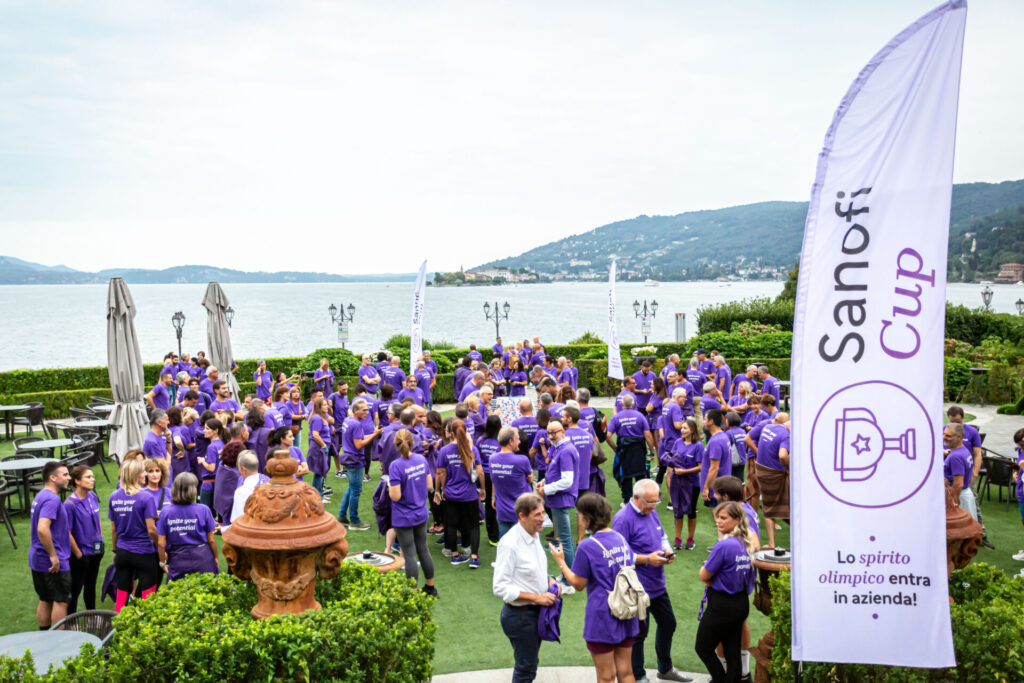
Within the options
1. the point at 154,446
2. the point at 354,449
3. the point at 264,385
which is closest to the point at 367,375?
the point at 264,385

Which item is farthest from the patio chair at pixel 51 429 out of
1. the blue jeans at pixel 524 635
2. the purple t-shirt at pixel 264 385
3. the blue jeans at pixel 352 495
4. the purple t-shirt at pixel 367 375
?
the blue jeans at pixel 524 635

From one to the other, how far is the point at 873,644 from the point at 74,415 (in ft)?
56.7

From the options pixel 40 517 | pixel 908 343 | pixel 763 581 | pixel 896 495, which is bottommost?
pixel 763 581

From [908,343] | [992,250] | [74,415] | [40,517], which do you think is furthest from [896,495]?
[992,250]

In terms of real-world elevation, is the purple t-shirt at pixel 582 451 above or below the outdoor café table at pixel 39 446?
above

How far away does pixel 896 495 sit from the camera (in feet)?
12.4

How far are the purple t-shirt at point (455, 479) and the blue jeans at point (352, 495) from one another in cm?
181

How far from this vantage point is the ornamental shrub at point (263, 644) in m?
4.40

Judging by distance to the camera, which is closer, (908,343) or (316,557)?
(908,343)

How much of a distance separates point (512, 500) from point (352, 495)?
3.24 m

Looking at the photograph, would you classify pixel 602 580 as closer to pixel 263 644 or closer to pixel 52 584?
pixel 263 644

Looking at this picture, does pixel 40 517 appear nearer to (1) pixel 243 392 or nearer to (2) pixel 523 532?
(2) pixel 523 532

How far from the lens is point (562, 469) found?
8.17 metres

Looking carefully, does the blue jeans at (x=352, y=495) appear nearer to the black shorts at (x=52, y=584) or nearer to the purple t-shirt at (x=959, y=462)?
the black shorts at (x=52, y=584)
